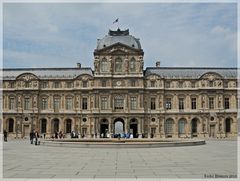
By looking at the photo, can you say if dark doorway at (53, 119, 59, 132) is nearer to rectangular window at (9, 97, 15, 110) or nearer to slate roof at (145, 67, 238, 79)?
rectangular window at (9, 97, 15, 110)

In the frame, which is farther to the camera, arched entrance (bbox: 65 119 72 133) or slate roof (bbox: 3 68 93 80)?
slate roof (bbox: 3 68 93 80)

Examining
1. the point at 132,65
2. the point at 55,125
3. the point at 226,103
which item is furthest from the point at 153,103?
the point at 55,125

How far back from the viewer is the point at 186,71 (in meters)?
70.1

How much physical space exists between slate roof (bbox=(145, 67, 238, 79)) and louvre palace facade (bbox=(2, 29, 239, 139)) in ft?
0.61

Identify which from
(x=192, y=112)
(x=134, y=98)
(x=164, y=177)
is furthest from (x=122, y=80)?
(x=164, y=177)

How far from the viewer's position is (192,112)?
2640 inches

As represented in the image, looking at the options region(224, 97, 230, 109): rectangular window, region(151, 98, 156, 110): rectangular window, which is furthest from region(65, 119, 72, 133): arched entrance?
region(224, 97, 230, 109): rectangular window

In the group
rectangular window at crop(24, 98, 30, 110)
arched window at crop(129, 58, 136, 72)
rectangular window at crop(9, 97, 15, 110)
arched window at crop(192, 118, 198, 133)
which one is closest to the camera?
arched window at crop(129, 58, 136, 72)

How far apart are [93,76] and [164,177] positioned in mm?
54722

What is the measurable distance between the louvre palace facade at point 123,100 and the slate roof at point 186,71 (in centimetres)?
19

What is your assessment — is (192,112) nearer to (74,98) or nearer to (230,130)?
(230,130)

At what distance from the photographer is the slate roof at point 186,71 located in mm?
69125

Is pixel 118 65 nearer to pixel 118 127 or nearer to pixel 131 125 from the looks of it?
pixel 131 125

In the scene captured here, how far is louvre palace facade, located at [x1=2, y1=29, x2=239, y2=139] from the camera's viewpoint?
6612 cm
